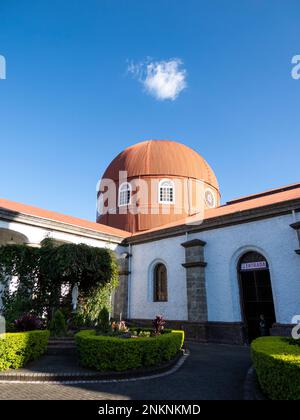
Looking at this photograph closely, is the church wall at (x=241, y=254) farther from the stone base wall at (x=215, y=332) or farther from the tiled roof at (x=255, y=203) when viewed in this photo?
the tiled roof at (x=255, y=203)

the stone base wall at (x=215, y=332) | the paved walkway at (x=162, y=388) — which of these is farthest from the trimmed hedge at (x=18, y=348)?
the stone base wall at (x=215, y=332)

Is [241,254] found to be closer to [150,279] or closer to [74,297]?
[150,279]

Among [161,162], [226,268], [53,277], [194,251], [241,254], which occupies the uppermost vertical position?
[161,162]

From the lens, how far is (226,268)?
15.1m

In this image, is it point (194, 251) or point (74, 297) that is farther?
point (194, 251)

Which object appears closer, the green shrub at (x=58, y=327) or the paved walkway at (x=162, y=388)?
the paved walkway at (x=162, y=388)

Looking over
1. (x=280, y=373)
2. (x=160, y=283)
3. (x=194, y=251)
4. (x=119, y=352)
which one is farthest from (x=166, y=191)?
(x=280, y=373)

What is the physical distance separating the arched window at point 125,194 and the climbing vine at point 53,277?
10.4 meters

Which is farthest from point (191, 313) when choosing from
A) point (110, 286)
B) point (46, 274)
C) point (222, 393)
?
point (222, 393)

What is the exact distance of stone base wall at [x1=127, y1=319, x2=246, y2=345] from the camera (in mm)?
13828

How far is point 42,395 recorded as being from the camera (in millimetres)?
6109

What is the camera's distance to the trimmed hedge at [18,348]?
7.88 metres

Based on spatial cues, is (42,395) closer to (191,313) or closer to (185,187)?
(191,313)

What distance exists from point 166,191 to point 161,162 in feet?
9.16
